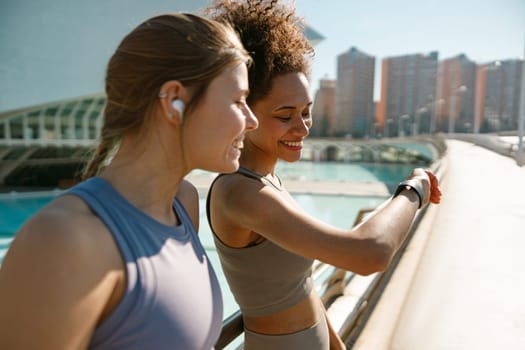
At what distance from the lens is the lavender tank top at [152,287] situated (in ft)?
1.74

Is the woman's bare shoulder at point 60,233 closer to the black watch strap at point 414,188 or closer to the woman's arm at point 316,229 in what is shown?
the woman's arm at point 316,229

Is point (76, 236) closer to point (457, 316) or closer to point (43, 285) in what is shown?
point (43, 285)

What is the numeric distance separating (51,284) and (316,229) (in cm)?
44

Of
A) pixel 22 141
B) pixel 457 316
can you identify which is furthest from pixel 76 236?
pixel 22 141

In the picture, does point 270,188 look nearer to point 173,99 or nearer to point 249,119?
point 249,119

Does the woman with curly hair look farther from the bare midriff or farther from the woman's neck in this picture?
the woman's neck

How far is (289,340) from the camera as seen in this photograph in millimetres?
1004

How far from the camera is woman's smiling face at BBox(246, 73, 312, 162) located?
3.17 feet

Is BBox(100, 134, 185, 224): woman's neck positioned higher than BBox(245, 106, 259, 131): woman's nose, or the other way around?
BBox(245, 106, 259, 131): woman's nose

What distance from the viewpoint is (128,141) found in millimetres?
652

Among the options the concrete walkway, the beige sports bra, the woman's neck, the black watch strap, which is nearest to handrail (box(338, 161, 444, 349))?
the concrete walkway

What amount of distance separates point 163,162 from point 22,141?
21.1 meters

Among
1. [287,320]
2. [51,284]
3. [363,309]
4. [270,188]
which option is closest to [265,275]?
[287,320]

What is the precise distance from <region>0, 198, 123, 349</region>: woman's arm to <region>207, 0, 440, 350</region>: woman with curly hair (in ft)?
1.25
